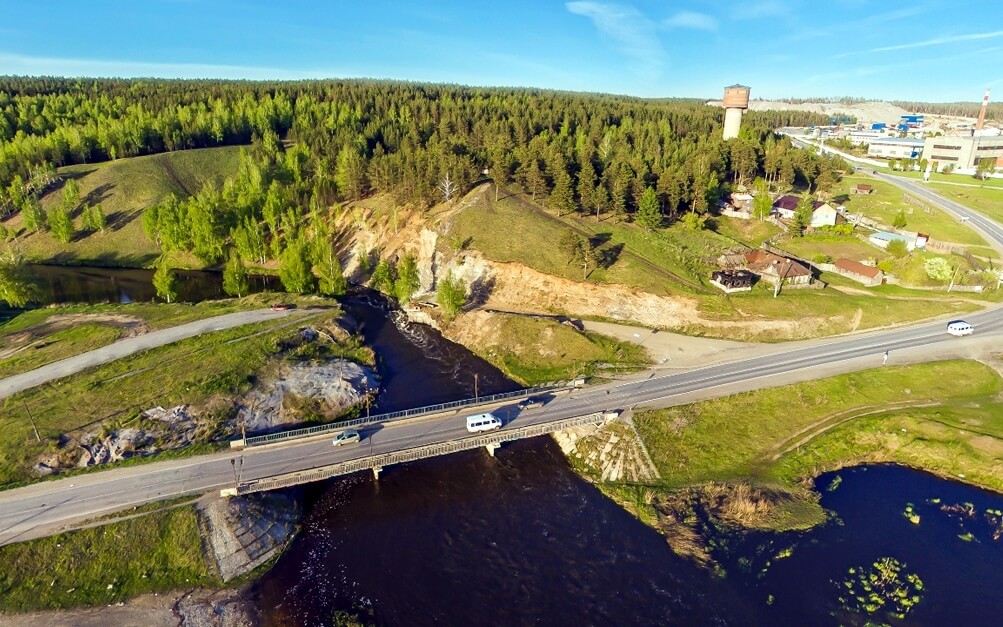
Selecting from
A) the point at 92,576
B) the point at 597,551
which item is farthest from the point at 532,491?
the point at 92,576

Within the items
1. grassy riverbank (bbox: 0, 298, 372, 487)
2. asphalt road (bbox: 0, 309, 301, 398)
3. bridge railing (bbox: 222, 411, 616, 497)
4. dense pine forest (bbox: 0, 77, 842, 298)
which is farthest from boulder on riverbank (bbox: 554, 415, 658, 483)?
dense pine forest (bbox: 0, 77, 842, 298)

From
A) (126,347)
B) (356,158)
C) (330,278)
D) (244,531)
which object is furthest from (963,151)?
(126,347)

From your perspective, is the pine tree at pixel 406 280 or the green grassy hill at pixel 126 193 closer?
the pine tree at pixel 406 280

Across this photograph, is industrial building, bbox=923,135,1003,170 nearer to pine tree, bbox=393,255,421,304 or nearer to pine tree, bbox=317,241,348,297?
pine tree, bbox=393,255,421,304

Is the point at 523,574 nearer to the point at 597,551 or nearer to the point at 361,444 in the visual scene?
the point at 597,551

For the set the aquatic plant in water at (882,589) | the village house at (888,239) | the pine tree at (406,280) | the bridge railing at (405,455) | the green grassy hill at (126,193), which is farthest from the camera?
the green grassy hill at (126,193)

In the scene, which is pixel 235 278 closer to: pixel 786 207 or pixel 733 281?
pixel 733 281

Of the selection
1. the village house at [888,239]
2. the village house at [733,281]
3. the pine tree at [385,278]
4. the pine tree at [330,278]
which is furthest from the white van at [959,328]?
the pine tree at [330,278]

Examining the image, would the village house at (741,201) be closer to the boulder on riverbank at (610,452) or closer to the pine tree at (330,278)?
the boulder on riverbank at (610,452)
